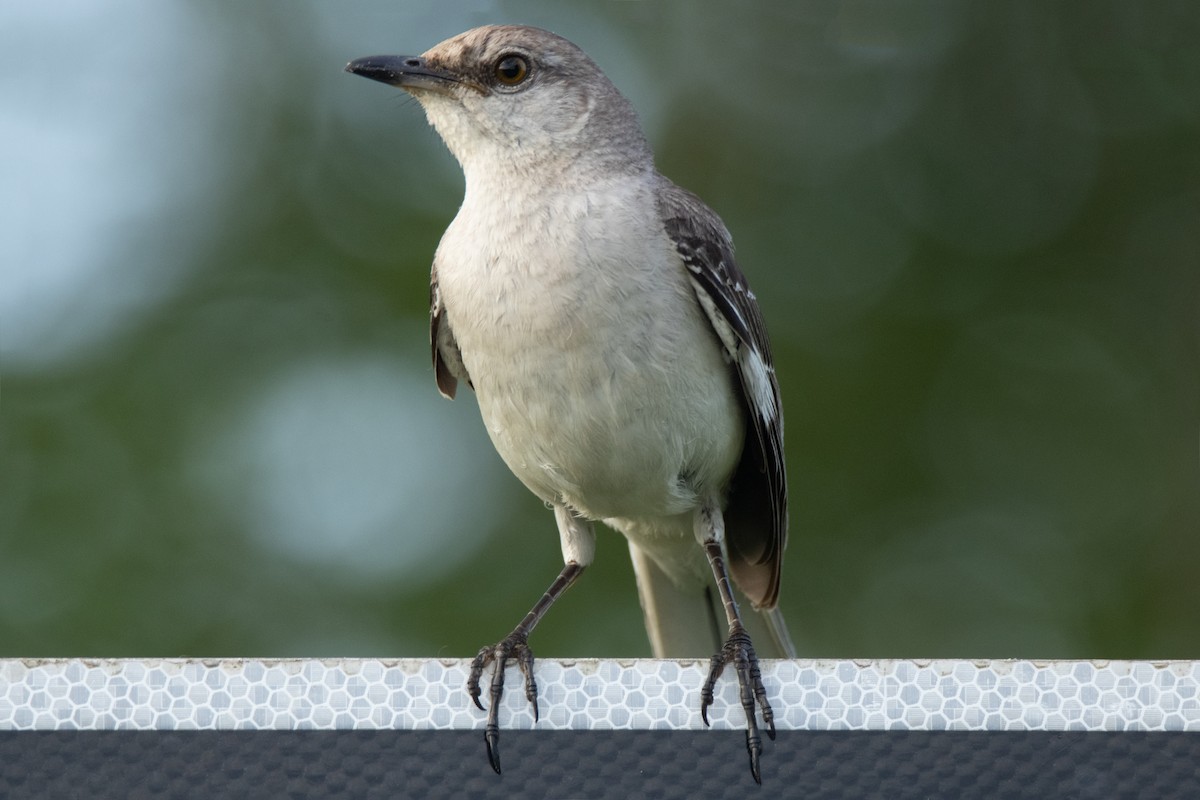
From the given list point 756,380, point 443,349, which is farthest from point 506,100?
point 756,380

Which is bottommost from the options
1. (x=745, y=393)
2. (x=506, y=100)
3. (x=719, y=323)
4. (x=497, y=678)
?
(x=497, y=678)

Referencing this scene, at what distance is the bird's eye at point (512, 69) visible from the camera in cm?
369

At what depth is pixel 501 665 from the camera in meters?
2.78

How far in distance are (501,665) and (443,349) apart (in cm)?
134

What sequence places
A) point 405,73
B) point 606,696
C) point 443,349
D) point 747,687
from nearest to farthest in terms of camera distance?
point 606,696
point 747,687
point 405,73
point 443,349

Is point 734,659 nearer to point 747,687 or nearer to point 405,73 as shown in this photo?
point 747,687

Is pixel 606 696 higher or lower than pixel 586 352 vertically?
lower

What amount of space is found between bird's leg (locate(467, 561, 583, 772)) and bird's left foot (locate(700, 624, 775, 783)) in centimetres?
35

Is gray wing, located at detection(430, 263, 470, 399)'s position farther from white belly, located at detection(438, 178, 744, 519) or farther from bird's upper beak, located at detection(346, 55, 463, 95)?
bird's upper beak, located at detection(346, 55, 463, 95)

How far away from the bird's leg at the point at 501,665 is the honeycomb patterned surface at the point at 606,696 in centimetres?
3

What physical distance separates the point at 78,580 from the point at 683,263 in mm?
3771

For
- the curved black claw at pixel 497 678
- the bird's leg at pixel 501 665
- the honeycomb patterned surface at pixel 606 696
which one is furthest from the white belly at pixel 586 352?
the honeycomb patterned surface at pixel 606 696

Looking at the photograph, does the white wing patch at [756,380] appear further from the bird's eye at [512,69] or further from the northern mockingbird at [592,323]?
the bird's eye at [512,69]

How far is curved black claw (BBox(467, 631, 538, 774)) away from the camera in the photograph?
2.20 meters
